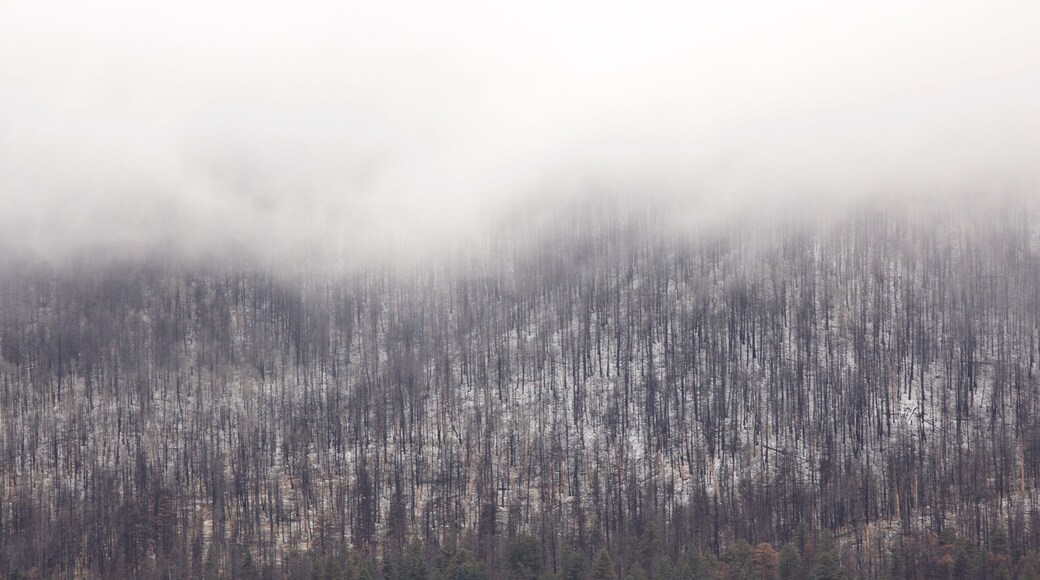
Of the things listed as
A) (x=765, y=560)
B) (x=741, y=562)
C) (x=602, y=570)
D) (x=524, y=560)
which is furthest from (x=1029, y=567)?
(x=524, y=560)

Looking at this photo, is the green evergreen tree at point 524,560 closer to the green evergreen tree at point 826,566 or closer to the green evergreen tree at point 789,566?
the green evergreen tree at point 789,566

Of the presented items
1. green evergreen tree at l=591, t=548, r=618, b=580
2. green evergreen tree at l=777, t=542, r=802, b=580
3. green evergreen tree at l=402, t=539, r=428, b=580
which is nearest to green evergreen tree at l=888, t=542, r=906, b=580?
green evergreen tree at l=777, t=542, r=802, b=580

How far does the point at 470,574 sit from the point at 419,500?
172ft

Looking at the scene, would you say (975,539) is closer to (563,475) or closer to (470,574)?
(563,475)

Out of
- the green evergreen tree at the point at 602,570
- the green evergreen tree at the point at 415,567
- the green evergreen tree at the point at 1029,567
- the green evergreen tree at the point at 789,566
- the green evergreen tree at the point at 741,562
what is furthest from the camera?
the green evergreen tree at the point at 415,567

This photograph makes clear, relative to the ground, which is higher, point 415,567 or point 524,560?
point 415,567

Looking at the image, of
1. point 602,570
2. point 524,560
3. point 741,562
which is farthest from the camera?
point 524,560

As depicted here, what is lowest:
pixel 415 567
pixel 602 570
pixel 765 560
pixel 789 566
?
pixel 765 560

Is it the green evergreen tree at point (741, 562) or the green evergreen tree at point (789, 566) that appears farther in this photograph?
the green evergreen tree at point (789, 566)

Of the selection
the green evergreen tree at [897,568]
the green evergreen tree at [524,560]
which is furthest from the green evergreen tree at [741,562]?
the green evergreen tree at [524,560]

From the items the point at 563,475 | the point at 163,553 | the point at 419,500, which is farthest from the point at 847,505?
the point at 163,553

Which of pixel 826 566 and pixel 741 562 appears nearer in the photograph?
pixel 826 566

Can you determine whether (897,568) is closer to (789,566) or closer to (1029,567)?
(789,566)

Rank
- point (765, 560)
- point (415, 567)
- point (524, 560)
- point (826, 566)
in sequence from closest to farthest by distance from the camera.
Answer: point (826, 566) < point (415, 567) < point (524, 560) < point (765, 560)
